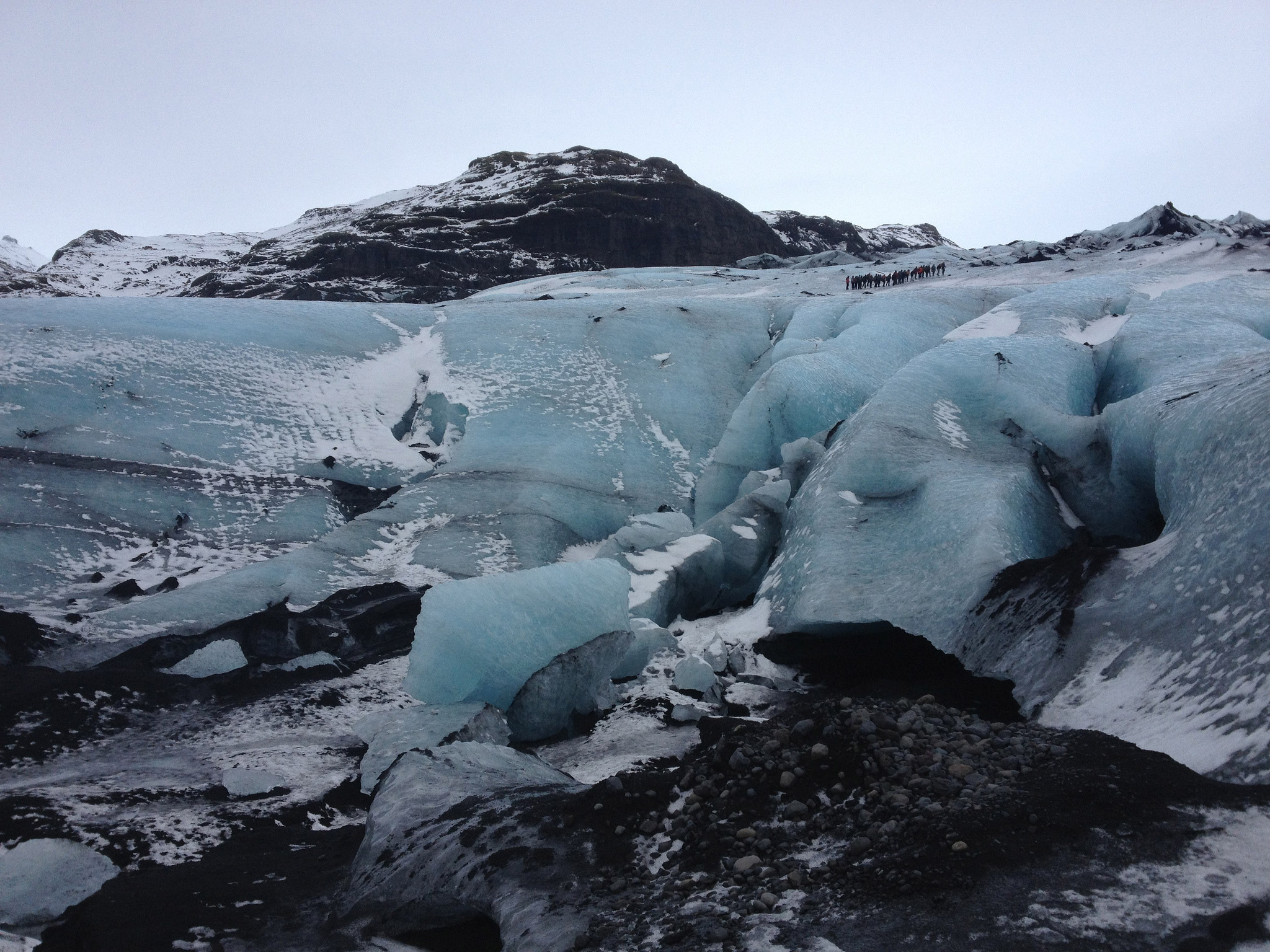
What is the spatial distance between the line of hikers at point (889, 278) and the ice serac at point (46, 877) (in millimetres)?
21814

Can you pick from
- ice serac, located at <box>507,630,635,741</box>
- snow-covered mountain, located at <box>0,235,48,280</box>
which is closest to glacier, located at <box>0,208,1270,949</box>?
ice serac, located at <box>507,630,635,741</box>

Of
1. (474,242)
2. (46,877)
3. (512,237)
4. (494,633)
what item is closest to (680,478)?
(494,633)

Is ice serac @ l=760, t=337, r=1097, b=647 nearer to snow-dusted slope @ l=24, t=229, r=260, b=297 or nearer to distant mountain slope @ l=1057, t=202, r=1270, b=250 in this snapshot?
distant mountain slope @ l=1057, t=202, r=1270, b=250

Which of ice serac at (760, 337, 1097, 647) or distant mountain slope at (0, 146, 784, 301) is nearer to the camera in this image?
ice serac at (760, 337, 1097, 647)

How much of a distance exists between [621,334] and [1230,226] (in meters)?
29.3

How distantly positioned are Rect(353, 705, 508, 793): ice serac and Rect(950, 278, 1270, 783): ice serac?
436 centimetres

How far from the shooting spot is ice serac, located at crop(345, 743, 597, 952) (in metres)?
4.46

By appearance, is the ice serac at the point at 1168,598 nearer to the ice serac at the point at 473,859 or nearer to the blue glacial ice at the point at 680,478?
the blue glacial ice at the point at 680,478

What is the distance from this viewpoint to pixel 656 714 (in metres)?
8.34

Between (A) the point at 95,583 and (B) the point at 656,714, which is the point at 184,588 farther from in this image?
(B) the point at 656,714

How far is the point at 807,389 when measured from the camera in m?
13.5

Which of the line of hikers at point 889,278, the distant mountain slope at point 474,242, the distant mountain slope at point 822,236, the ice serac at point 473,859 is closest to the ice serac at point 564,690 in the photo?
the ice serac at point 473,859

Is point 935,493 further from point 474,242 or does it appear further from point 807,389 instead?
point 474,242

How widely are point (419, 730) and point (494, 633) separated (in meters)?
1.11
